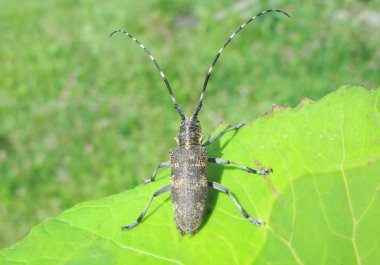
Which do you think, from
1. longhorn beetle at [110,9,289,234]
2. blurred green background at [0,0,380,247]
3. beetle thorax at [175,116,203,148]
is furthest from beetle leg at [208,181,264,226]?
blurred green background at [0,0,380,247]

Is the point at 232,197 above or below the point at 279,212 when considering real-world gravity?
above

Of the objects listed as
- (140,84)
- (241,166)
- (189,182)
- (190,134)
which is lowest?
(241,166)

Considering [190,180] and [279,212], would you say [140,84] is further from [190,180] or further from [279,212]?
[279,212]

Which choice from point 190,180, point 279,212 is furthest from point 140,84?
point 279,212

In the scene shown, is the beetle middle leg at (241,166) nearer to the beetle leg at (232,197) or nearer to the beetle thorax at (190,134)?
the beetle leg at (232,197)

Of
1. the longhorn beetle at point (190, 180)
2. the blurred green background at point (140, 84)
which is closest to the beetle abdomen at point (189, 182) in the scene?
the longhorn beetle at point (190, 180)

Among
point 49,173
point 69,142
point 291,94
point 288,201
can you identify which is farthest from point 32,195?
point 288,201

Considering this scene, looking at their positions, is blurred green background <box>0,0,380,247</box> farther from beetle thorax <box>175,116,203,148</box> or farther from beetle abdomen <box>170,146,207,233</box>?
beetle abdomen <box>170,146,207,233</box>
